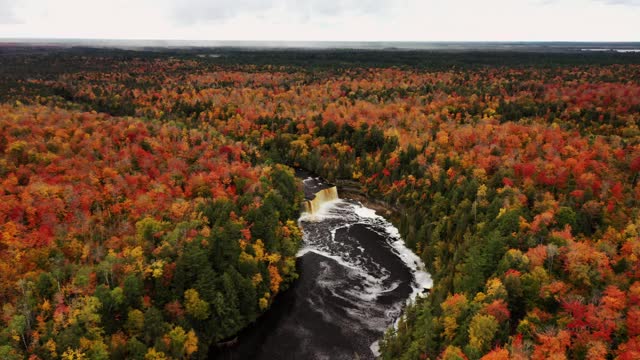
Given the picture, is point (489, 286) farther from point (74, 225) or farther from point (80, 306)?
point (74, 225)

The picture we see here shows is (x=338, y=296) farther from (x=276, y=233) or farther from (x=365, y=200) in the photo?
(x=365, y=200)

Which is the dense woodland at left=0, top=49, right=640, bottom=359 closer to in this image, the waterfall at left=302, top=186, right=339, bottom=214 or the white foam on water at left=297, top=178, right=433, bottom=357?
the white foam on water at left=297, top=178, right=433, bottom=357

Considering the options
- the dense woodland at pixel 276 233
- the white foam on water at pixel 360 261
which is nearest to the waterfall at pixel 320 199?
the white foam on water at pixel 360 261

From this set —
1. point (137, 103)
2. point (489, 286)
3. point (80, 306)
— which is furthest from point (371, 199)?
point (137, 103)

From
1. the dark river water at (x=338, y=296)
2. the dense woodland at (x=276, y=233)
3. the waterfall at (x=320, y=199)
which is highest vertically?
the dense woodland at (x=276, y=233)

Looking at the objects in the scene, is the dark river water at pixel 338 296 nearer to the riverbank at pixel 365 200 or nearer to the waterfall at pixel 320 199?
the waterfall at pixel 320 199

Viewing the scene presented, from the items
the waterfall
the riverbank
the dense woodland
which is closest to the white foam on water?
the waterfall
